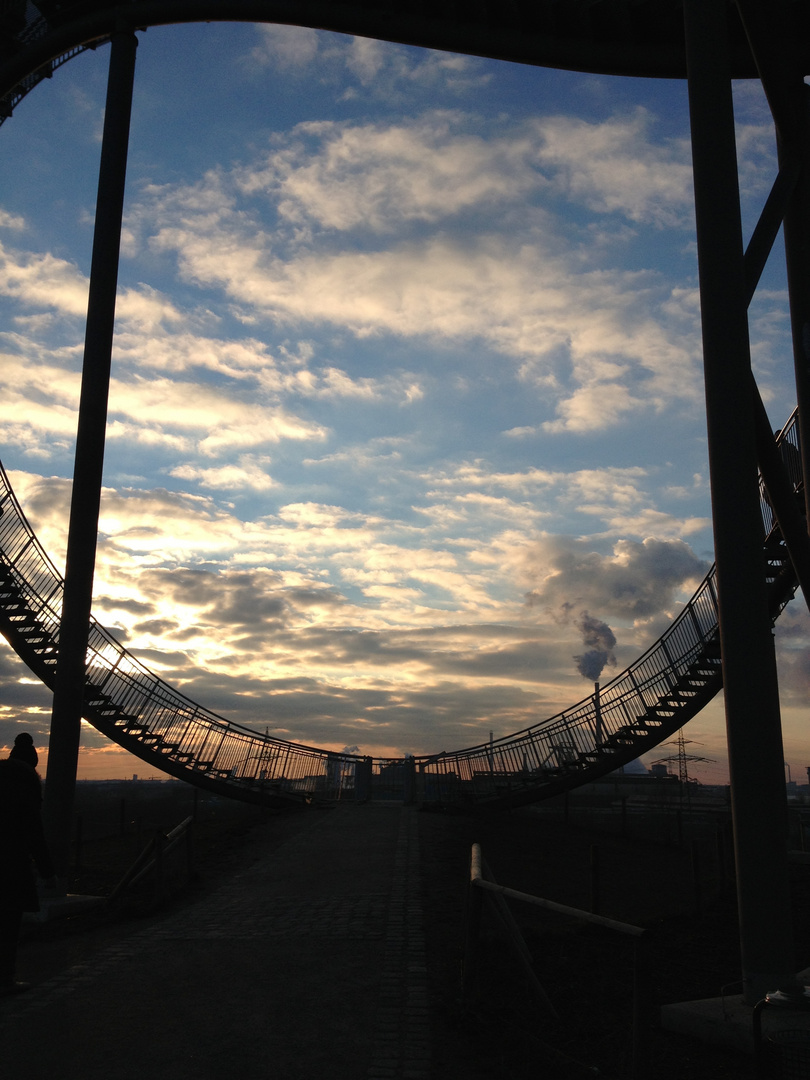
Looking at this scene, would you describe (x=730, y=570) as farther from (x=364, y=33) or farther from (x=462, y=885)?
(x=364, y=33)

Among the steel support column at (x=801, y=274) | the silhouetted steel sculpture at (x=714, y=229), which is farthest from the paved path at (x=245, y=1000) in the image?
the steel support column at (x=801, y=274)

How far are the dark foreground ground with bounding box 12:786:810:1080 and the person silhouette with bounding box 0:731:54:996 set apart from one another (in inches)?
28.6

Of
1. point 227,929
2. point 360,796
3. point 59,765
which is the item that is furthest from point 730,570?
point 360,796

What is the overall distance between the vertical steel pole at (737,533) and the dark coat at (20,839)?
6.01m

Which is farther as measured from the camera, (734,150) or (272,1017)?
(734,150)

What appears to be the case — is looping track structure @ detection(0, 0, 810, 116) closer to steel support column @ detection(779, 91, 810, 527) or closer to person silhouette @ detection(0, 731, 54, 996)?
A: steel support column @ detection(779, 91, 810, 527)

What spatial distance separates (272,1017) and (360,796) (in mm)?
20684

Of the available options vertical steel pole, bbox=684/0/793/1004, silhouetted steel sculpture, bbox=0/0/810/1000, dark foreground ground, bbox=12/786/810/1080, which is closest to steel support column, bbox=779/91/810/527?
silhouetted steel sculpture, bbox=0/0/810/1000

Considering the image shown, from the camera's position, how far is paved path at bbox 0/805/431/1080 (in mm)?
5516

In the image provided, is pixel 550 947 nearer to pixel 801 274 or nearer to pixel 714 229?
pixel 714 229

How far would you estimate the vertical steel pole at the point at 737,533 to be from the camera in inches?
269

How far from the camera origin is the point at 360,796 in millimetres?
26594

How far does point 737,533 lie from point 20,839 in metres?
7.03

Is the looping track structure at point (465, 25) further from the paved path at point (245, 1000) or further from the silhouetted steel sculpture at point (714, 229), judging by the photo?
the paved path at point (245, 1000)
